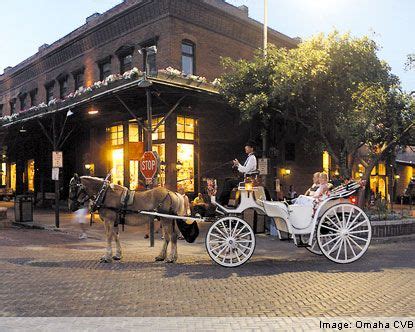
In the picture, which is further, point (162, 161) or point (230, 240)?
point (162, 161)

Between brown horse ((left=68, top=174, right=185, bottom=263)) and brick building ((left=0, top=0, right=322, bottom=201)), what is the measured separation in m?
6.59

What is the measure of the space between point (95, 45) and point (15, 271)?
19546mm

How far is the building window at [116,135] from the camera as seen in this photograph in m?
22.3

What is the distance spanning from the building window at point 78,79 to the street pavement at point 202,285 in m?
17.6

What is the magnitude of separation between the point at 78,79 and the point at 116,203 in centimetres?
2026

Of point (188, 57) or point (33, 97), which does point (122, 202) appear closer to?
point (188, 57)

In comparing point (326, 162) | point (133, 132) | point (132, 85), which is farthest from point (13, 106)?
point (326, 162)

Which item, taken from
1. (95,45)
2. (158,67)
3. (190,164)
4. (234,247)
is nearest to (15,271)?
(234,247)

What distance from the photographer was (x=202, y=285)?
7148 millimetres

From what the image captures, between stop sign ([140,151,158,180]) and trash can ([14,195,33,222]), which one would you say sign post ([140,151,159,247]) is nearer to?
stop sign ([140,151,158,180])

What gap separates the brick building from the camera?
18031 mm

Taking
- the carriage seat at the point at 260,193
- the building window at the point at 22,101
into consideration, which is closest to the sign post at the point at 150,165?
the carriage seat at the point at 260,193

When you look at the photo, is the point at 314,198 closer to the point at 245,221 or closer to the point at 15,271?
the point at 245,221

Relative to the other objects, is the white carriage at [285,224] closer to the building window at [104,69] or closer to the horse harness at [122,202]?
the horse harness at [122,202]
